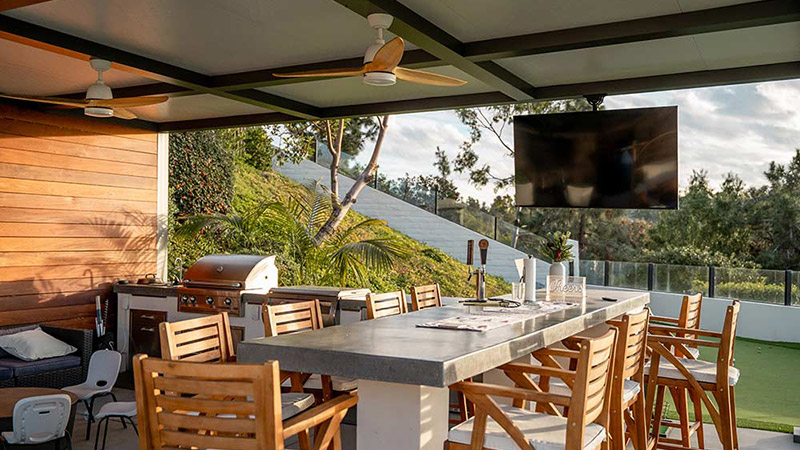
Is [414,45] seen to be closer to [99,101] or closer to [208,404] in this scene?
[99,101]

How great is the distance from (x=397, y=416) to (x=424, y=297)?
2476 millimetres

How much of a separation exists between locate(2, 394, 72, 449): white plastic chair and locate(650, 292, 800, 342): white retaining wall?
10722 mm

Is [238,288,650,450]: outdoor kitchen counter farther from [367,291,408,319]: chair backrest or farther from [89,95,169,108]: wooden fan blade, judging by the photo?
[89,95,169,108]: wooden fan blade

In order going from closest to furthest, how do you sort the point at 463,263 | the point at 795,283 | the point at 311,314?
1. the point at 311,314
2. the point at 795,283
3. the point at 463,263

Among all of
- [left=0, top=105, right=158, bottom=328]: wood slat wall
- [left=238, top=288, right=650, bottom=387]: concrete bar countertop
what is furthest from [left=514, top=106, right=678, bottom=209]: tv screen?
[left=0, top=105, right=158, bottom=328]: wood slat wall

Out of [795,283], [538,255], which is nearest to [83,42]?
[795,283]

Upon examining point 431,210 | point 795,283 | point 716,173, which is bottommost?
point 795,283

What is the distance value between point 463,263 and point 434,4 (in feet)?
38.0

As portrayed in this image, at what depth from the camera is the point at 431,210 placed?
15.2 meters

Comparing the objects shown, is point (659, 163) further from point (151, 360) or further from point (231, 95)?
point (151, 360)

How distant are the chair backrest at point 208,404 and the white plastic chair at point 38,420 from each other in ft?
5.52

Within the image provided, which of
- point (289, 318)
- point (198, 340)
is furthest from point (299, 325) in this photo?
point (198, 340)

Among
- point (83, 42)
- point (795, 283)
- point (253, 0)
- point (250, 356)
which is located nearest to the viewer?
point (250, 356)

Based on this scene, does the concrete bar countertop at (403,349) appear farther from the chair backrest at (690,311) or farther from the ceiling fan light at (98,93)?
the ceiling fan light at (98,93)
